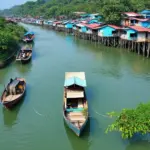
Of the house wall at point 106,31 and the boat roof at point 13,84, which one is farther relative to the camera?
the house wall at point 106,31

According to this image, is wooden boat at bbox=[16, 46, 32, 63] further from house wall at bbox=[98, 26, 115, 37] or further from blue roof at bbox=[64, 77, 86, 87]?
blue roof at bbox=[64, 77, 86, 87]

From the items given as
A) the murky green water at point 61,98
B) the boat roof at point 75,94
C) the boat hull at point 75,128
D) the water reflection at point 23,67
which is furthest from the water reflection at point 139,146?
the water reflection at point 23,67

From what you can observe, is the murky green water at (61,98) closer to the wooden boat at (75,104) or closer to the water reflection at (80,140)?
the water reflection at (80,140)

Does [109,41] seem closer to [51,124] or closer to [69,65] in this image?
[69,65]

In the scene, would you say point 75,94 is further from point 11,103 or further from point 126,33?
point 126,33

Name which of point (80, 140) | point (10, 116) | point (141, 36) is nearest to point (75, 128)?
point (80, 140)
